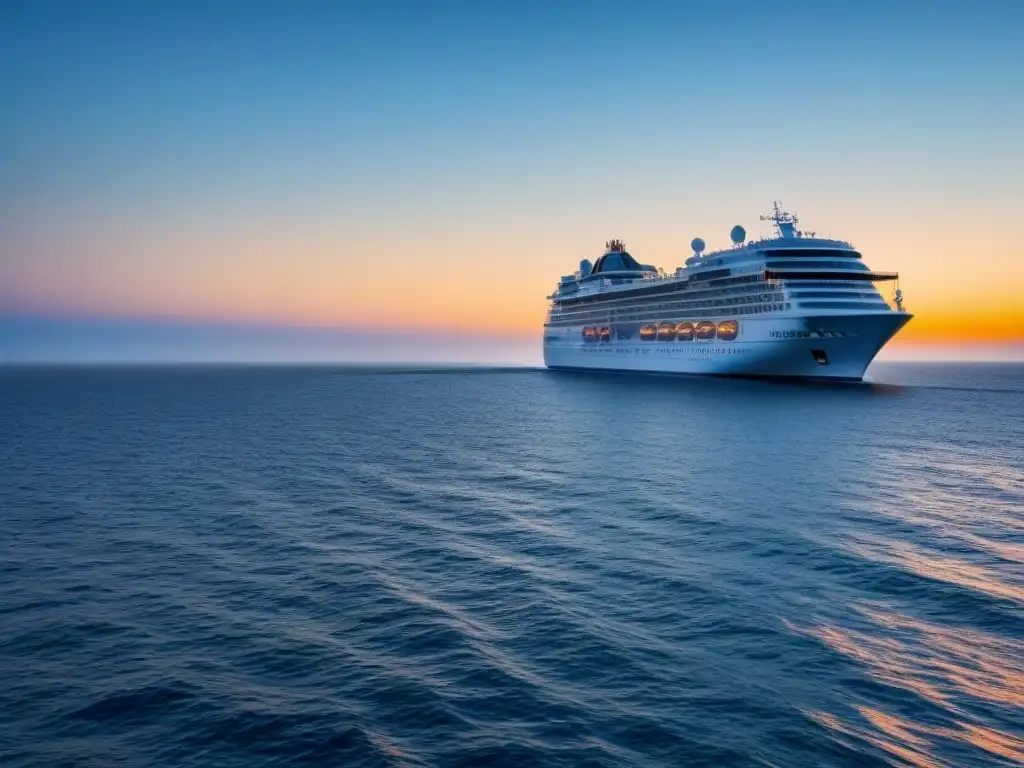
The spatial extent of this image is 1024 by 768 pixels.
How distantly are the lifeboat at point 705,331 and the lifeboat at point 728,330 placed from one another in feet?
7.32

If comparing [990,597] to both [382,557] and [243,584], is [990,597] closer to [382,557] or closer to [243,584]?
[382,557]

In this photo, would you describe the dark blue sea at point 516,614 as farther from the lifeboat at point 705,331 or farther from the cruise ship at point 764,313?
the lifeboat at point 705,331

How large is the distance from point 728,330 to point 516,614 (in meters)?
98.4

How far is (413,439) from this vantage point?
56750mm

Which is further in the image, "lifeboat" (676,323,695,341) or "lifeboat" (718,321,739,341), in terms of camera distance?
"lifeboat" (676,323,695,341)

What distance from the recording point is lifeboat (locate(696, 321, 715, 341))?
374 ft

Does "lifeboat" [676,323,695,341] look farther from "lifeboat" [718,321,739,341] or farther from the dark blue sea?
the dark blue sea

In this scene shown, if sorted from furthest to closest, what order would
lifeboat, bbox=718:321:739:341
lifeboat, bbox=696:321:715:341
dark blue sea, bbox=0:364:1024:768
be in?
lifeboat, bbox=696:321:715:341, lifeboat, bbox=718:321:739:341, dark blue sea, bbox=0:364:1024:768

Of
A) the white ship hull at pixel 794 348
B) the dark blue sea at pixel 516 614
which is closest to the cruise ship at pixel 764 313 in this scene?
the white ship hull at pixel 794 348

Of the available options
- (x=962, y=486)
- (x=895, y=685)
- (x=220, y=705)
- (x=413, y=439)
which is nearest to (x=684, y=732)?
(x=895, y=685)

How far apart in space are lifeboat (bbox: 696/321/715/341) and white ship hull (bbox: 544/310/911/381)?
1.30 metres

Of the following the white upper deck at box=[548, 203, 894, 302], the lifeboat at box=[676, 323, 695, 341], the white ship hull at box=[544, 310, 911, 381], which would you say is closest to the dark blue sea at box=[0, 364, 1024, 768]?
the white ship hull at box=[544, 310, 911, 381]

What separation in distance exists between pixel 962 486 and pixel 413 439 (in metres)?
37.8

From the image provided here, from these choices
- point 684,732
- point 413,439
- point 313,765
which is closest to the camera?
point 313,765
